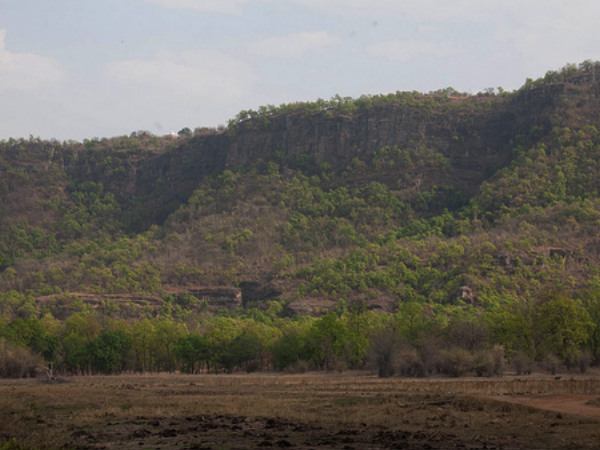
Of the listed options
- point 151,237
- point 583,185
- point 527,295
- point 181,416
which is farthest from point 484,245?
point 181,416

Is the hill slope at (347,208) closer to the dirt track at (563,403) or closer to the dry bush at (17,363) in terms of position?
the dry bush at (17,363)

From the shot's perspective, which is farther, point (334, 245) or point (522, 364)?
point (334, 245)

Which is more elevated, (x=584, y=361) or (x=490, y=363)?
(x=490, y=363)

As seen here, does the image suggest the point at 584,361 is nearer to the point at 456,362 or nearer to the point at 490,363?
the point at 490,363

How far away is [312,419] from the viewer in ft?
112

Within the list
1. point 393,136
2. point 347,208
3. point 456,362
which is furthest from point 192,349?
point 393,136

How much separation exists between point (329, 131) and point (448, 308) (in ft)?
286

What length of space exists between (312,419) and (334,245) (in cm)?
11646

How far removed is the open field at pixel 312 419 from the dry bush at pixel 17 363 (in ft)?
92.9

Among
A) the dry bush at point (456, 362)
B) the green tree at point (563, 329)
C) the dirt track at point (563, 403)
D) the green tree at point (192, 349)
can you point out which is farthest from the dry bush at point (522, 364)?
the green tree at point (192, 349)

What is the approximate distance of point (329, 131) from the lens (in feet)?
595

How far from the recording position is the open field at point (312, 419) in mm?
28234

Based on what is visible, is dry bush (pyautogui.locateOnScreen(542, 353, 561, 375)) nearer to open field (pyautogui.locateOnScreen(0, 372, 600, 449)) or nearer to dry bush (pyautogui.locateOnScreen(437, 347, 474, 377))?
dry bush (pyautogui.locateOnScreen(437, 347, 474, 377))

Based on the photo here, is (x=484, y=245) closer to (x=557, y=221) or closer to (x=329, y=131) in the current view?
(x=557, y=221)
